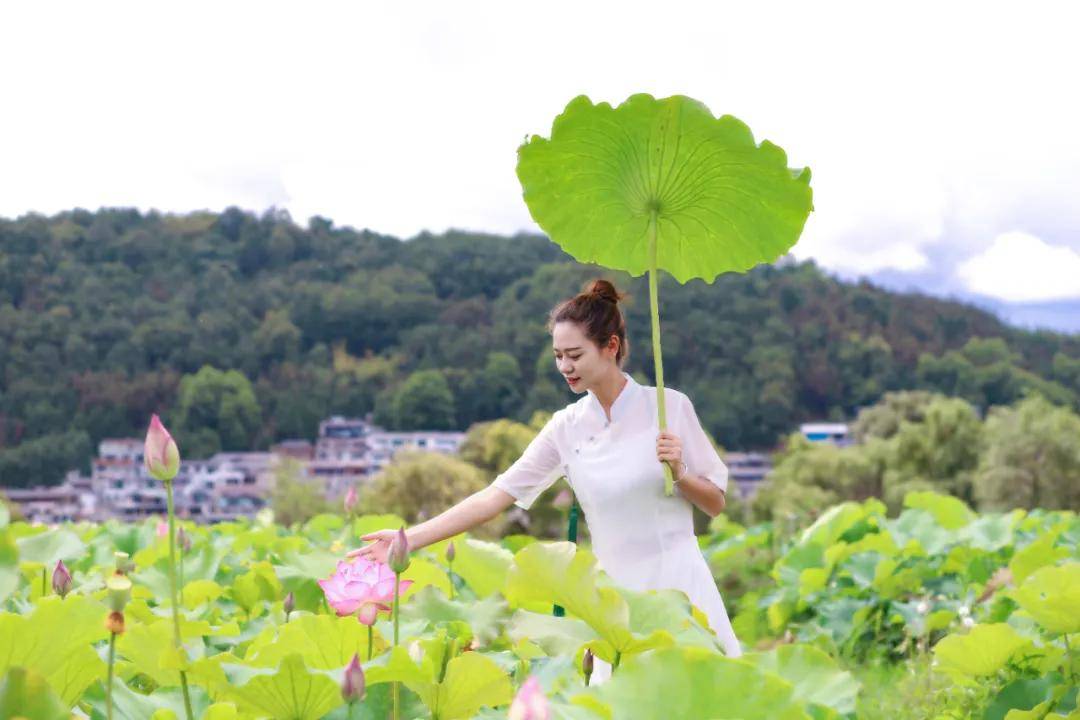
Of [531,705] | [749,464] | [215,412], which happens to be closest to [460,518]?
[531,705]

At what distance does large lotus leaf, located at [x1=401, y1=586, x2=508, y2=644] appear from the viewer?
1875mm

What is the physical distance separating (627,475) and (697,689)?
4.52ft

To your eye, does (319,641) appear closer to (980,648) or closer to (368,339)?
(980,648)

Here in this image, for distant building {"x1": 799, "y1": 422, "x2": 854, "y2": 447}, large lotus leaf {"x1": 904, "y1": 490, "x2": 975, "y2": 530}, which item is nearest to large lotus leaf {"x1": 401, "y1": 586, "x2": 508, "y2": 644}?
large lotus leaf {"x1": 904, "y1": 490, "x2": 975, "y2": 530}

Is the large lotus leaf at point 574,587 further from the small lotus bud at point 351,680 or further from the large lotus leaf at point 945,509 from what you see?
the large lotus leaf at point 945,509

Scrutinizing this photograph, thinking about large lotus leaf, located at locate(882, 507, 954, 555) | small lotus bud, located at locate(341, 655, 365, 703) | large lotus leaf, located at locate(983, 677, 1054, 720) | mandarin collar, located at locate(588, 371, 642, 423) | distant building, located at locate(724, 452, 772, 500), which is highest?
mandarin collar, located at locate(588, 371, 642, 423)

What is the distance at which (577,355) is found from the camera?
241cm

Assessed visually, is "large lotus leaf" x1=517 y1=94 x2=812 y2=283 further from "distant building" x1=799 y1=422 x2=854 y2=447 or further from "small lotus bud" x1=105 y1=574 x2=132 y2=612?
"distant building" x1=799 y1=422 x2=854 y2=447

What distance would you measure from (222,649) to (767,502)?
27234 millimetres

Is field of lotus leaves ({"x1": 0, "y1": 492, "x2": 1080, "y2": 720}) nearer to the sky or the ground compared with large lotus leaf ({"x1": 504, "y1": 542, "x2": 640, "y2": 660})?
nearer to the ground

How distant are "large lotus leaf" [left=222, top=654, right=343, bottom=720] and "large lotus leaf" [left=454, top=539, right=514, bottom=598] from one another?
3.60ft

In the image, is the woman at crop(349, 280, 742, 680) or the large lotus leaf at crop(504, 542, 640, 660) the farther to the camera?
the woman at crop(349, 280, 742, 680)

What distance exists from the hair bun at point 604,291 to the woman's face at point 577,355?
0.10 m

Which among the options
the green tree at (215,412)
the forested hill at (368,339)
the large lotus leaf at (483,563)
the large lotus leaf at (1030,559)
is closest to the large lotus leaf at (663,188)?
the large lotus leaf at (483,563)
